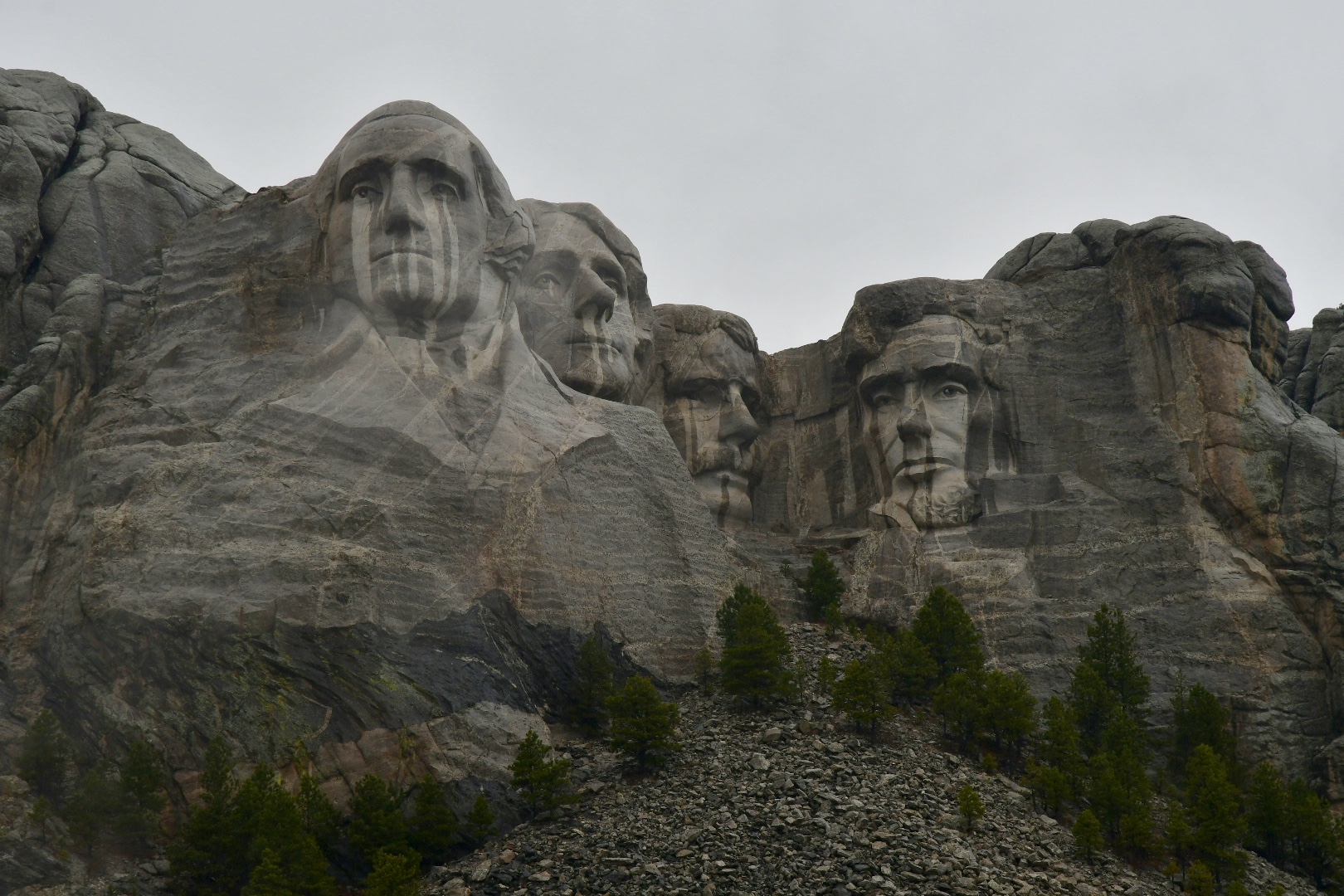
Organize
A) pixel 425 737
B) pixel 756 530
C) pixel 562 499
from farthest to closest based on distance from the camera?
pixel 756 530, pixel 562 499, pixel 425 737

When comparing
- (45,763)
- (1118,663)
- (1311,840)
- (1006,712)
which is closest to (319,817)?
(45,763)

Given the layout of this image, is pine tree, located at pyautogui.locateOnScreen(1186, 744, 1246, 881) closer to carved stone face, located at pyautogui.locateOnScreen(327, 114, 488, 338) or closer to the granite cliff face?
the granite cliff face

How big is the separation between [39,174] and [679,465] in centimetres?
1288

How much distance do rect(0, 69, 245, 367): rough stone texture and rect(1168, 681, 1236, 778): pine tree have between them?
19.7 m

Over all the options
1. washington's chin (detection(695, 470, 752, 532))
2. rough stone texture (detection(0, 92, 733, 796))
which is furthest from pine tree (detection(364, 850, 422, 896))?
washington's chin (detection(695, 470, 752, 532))

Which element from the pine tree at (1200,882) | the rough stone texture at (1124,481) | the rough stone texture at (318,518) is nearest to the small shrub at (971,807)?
the pine tree at (1200,882)

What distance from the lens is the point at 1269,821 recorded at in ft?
99.3

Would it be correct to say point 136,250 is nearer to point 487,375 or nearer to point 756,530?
point 487,375

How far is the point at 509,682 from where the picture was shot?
30141 mm

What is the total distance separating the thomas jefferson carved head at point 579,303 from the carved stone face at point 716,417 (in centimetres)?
171

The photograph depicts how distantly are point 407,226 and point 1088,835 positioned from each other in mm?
14913

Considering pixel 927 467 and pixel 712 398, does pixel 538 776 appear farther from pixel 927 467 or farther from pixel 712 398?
pixel 712 398

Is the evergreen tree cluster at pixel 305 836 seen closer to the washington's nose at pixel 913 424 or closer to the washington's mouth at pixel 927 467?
the washington's mouth at pixel 927 467

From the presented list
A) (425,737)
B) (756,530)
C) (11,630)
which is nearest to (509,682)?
(425,737)
